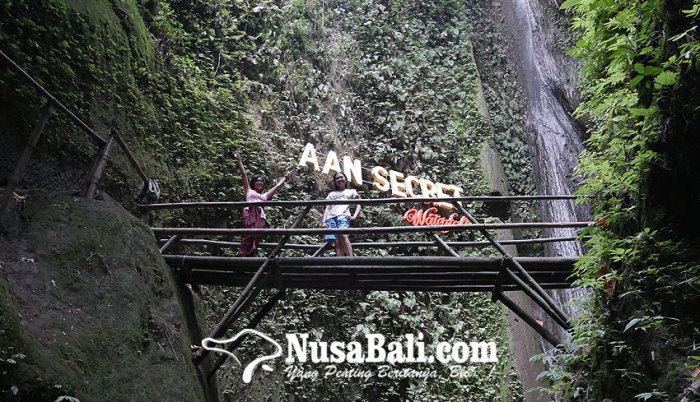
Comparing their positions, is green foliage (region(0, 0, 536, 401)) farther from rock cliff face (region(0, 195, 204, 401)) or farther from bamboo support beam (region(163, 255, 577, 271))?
bamboo support beam (region(163, 255, 577, 271))

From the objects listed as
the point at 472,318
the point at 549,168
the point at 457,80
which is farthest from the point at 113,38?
the point at 549,168

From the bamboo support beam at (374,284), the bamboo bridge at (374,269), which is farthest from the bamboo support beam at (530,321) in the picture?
the bamboo support beam at (374,284)

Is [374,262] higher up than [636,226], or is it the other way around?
[374,262]

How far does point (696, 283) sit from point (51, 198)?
4728 mm

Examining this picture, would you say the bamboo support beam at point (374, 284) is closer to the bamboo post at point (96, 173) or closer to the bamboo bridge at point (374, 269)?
the bamboo bridge at point (374, 269)

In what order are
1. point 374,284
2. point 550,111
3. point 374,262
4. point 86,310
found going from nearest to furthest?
point 86,310 → point 374,262 → point 374,284 → point 550,111

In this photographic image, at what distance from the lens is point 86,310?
169 inches

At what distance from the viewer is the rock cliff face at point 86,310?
11.8ft

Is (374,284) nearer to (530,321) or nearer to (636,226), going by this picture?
(530,321)

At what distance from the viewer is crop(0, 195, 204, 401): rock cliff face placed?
11.8 ft

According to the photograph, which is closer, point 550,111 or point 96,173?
point 96,173

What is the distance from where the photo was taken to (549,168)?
1358cm

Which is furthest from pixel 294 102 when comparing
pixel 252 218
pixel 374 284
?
pixel 374 284

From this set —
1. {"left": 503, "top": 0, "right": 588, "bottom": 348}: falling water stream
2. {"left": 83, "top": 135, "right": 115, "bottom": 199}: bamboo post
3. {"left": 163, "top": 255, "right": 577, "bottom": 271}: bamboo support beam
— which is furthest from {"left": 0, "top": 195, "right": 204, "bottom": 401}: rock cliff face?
{"left": 503, "top": 0, "right": 588, "bottom": 348}: falling water stream
